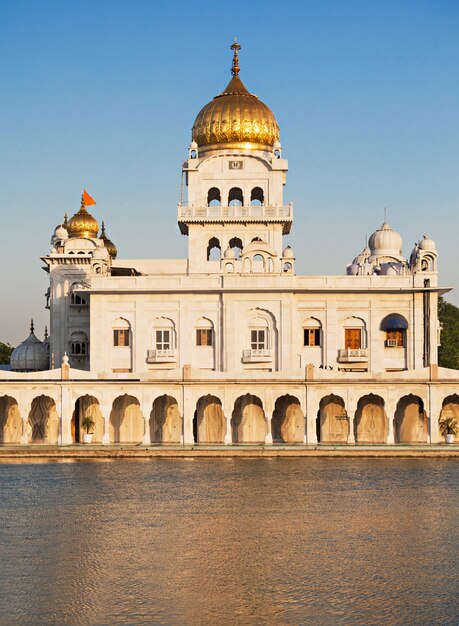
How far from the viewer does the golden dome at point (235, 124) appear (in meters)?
69.1

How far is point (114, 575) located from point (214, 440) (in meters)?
33.0

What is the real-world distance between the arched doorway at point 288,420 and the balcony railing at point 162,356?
656 centimetres

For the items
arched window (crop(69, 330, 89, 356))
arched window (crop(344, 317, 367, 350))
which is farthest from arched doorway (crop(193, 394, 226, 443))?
arched window (crop(69, 330, 89, 356))

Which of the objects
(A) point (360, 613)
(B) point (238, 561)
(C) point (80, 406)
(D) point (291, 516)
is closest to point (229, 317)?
(C) point (80, 406)

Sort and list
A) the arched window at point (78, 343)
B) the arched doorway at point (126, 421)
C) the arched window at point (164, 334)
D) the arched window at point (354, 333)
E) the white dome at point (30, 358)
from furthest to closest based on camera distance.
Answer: the white dome at point (30, 358) → the arched window at point (78, 343) → the arched window at point (354, 333) → the arched window at point (164, 334) → the arched doorway at point (126, 421)

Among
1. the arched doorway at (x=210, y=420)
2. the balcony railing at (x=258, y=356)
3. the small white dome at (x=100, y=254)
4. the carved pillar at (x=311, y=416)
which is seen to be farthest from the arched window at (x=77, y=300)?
the carved pillar at (x=311, y=416)

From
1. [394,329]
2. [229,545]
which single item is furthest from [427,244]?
[229,545]

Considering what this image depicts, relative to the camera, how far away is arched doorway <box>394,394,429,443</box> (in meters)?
60.2

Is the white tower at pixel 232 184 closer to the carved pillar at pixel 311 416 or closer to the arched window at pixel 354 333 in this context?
the arched window at pixel 354 333

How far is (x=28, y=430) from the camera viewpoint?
61.2 m

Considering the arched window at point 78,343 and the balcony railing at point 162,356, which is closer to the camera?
the balcony railing at point 162,356

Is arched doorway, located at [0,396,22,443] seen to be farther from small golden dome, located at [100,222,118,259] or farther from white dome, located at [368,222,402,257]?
white dome, located at [368,222,402,257]

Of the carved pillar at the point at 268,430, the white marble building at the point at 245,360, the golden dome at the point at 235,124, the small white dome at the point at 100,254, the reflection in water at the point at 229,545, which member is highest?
the golden dome at the point at 235,124

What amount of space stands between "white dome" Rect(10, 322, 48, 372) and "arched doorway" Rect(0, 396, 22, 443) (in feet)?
21.2
